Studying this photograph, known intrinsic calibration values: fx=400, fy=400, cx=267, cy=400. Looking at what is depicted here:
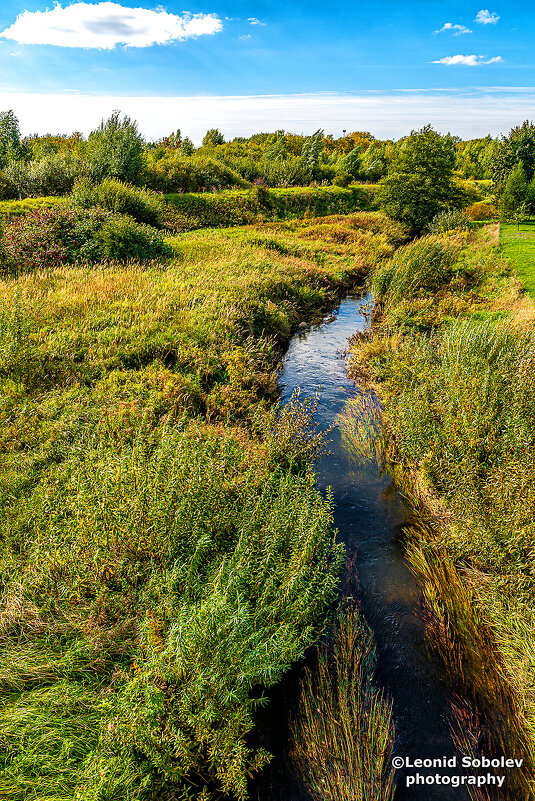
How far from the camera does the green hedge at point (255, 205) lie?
28250 millimetres

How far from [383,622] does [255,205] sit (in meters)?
33.5

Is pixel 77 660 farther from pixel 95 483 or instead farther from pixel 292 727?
pixel 292 727

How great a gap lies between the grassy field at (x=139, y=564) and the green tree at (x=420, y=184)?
27140mm

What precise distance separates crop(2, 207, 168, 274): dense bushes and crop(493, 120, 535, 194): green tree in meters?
36.9

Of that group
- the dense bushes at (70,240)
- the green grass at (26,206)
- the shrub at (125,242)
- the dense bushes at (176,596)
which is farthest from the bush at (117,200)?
the dense bushes at (176,596)

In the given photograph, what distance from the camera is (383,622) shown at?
5.63 meters

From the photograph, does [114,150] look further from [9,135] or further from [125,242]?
[9,135]

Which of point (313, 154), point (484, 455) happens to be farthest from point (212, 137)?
point (484, 455)

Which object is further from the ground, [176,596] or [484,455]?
[484,455]

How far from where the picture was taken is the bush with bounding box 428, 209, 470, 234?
2718 cm

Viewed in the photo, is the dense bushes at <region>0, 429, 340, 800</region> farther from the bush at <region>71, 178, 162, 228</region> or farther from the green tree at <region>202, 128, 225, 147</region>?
the green tree at <region>202, 128, 225, 147</region>

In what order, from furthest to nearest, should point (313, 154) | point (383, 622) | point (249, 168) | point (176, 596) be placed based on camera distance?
point (313, 154)
point (249, 168)
point (383, 622)
point (176, 596)

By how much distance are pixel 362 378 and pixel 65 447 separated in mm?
8548

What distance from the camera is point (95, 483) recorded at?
5109 mm
